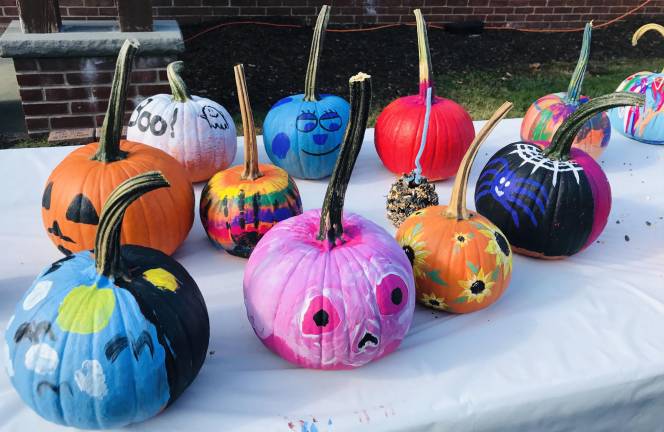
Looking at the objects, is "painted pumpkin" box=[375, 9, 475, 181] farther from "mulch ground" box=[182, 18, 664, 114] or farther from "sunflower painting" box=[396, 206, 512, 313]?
"mulch ground" box=[182, 18, 664, 114]

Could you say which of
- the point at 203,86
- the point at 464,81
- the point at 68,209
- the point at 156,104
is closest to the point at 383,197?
the point at 156,104

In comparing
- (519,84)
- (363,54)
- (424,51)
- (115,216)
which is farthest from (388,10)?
(115,216)

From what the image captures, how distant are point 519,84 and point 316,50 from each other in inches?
162

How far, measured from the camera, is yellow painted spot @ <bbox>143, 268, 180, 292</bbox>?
1018 millimetres

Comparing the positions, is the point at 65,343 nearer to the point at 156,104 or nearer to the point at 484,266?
the point at 484,266

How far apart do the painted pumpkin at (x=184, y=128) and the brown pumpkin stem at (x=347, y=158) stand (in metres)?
0.82

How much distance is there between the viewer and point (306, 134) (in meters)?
1.88

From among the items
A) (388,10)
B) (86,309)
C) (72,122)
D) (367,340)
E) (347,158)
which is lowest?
(72,122)

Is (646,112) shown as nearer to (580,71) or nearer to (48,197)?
(580,71)

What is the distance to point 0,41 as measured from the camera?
312 centimetres

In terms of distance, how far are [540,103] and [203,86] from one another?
11.0 ft

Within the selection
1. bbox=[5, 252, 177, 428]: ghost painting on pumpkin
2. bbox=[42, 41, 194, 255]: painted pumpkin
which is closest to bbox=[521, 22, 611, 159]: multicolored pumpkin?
bbox=[42, 41, 194, 255]: painted pumpkin

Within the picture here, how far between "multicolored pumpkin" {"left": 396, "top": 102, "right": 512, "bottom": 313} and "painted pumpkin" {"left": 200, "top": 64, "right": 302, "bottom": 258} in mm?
326

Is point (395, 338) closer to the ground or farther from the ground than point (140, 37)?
closer to the ground
